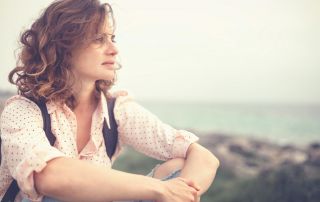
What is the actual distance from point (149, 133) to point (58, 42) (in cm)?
70

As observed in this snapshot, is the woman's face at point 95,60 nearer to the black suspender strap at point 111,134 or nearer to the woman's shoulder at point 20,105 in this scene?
the black suspender strap at point 111,134

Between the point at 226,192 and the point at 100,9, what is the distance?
2.91 metres

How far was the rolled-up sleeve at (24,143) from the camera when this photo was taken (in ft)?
5.84

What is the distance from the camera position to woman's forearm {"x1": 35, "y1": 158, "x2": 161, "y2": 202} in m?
1.79

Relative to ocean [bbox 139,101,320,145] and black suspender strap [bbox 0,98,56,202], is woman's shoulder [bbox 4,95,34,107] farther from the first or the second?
ocean [bbox 139,101,320,145]

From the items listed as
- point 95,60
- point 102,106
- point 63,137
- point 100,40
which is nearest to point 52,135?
point 63,137

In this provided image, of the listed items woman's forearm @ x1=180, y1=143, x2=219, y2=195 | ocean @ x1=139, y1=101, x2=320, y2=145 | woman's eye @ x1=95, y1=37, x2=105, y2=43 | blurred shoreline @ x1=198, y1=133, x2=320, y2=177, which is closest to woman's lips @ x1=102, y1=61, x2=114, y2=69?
woman's eye @ x1=95, y1=37, x2=105, y2=43

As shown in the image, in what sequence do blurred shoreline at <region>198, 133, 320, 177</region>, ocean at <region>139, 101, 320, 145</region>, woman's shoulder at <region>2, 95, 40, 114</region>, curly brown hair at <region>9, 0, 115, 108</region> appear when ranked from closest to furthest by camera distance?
woman's shoulder at <region>2, 95, 40, 114</region> < curly brown hair at <region>9, 0, 115, 108</region> < blurred shoreline at <region>198, 133, 320, 177</region> < ocean at <region>139, 101, 320, 145</region>

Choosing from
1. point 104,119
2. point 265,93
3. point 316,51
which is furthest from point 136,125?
point 265,93

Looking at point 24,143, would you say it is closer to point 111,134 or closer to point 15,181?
point 15,181

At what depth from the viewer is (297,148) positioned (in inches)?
239

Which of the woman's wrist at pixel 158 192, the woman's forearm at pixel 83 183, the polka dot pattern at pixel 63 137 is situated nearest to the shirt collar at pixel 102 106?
the polka dot pattern at pixel 63 137

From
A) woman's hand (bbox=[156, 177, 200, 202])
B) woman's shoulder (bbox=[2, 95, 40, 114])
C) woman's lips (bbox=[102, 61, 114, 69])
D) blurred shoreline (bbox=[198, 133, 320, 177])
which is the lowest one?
blurred shoreline (bbox=[198, 133, 320, 177])

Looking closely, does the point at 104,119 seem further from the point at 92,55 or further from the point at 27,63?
the point at 27,63
